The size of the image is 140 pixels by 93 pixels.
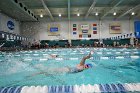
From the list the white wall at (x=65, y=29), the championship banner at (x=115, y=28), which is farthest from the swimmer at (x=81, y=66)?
the championship banner at (x=115, y=28)

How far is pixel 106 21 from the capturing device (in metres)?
25.9

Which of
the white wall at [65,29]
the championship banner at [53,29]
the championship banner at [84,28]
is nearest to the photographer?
the white wall at [65,29]

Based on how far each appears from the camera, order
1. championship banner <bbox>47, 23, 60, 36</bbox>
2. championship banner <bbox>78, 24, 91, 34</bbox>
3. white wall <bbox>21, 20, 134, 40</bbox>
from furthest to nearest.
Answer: championship banner <bbox>47, 23, 60, 36</bbox> → championship banner <bbox>78, 24, 91, 34</bbox> → white wall <bbox>21, 20, 134, 40</bbox>

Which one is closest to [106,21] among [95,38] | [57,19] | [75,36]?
[95,38]

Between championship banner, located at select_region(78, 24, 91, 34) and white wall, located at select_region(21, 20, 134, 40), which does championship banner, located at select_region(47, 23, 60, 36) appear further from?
championship banner, located at select_region(78, 24, 91, 34)

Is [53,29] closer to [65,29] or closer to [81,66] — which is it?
[65,29]

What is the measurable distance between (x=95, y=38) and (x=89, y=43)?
43.0 inches

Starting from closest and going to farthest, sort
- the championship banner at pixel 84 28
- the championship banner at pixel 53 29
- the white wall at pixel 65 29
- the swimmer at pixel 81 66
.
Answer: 1. the swimmer at pixel 81 66
2. the white wall at pixel 65 29
3. the championship banner at pixel 84 28
4. the championship banner at pixel 53 29

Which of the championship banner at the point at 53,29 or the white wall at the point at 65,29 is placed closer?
the white wall at the point at 65,29

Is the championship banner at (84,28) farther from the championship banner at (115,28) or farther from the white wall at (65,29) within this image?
the championship banner at (115,28)

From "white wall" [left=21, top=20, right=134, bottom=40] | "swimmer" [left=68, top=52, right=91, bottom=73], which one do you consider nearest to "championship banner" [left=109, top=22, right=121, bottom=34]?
"white wall" [left=21, top=20, right=134, bottom=40]

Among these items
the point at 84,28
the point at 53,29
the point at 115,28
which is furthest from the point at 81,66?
the point at 115,28

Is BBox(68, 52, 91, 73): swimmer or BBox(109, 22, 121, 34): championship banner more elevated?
BBox(109, 22, 121, 34): championship banner

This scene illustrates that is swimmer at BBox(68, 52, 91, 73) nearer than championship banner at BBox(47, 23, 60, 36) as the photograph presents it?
Yes
